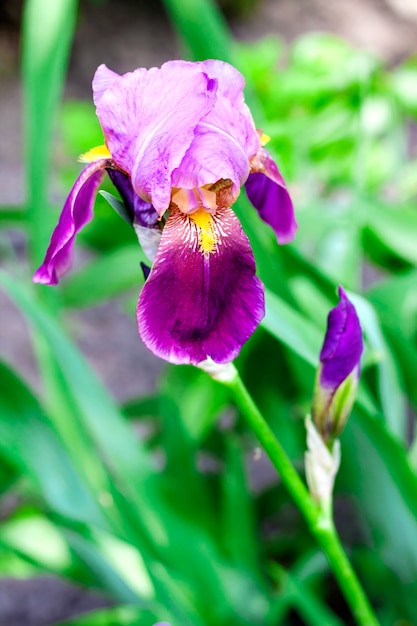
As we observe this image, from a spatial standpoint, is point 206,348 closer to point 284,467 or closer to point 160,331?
point 160,331

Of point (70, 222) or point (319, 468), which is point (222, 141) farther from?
point (319, 468)

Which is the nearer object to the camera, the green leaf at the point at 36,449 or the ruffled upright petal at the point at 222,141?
the ruffled upright petal at the point at 222,141

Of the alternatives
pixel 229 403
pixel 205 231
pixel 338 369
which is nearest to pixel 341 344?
pixel 338 369

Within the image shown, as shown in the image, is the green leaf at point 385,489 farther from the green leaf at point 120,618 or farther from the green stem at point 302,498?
the green leaf at point 120,618

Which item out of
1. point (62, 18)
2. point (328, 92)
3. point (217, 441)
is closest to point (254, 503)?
point (217, 441)

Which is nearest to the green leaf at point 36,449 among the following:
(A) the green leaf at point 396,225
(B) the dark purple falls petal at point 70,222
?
(B) the dark purple falls petal at point 70,222

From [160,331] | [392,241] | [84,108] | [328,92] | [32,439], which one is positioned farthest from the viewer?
[84,108]
